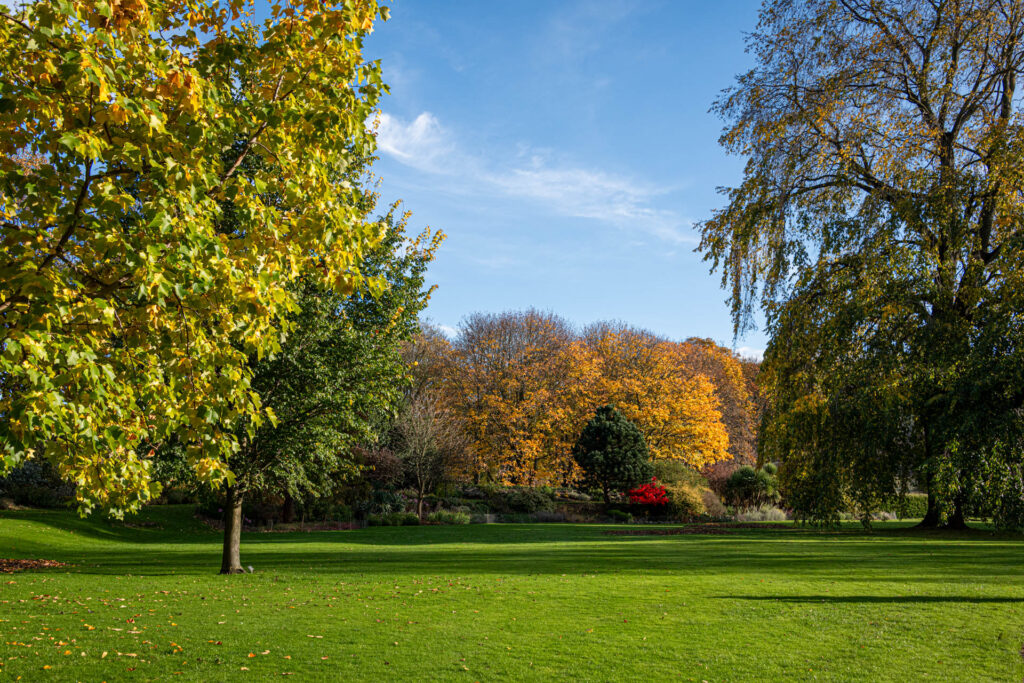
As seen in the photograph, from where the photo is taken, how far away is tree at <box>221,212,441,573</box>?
525 inches

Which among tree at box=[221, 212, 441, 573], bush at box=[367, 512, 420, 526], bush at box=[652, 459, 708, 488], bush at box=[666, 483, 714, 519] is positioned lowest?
bush at box=[367, 512, 420, 526]

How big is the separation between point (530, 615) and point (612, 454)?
2554cm

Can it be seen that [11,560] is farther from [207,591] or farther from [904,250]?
[904,250]

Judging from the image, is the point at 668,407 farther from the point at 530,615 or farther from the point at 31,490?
the point at 530,615

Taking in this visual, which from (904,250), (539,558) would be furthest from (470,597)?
(904,250)

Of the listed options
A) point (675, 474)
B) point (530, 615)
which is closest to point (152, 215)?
point (530, 615)

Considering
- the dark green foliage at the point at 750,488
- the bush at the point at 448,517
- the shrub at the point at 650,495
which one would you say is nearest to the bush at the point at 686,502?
the shrub at the point at 650,495

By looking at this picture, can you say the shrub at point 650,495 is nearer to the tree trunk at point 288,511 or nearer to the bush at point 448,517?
the bush at point 448,517

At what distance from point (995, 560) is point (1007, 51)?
34.9 feet

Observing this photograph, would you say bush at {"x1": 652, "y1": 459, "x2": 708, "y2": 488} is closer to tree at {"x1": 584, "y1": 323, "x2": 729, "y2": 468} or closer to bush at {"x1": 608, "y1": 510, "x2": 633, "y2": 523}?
bush at {"x1": 608, "y1": 510, "x2": 633, "y2": 523}

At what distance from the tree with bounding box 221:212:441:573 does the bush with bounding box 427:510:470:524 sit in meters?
14.6

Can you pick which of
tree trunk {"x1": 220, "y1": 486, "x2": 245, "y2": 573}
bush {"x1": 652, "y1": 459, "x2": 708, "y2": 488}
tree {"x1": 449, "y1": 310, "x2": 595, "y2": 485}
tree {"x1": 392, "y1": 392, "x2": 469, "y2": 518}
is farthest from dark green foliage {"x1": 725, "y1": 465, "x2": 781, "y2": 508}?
tree trunk {"x1": 220, "y1": 486, "x2": 245, "y2": 573}

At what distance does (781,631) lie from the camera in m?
8.22

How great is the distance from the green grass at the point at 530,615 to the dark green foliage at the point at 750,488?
17.6 meters
